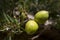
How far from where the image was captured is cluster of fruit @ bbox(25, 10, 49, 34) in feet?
2.29

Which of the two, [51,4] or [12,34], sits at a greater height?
[51,4]

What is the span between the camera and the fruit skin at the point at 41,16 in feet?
2.34

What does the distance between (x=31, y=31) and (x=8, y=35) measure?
0.13 meters

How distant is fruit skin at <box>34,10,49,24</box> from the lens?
71 centimetres

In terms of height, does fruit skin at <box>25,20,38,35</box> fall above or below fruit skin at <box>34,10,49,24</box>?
below

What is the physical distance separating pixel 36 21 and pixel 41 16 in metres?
0.04

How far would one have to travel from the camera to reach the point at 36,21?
73 cm

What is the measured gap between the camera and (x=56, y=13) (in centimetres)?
74

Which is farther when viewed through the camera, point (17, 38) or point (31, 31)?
point (17, 38)

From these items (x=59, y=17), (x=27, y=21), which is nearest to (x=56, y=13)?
(x=59, y=17)

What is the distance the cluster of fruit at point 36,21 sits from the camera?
0.70 m

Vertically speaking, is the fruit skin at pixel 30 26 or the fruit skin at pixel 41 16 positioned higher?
the fruit skin at pixel 41 16

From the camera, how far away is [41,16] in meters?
0.71

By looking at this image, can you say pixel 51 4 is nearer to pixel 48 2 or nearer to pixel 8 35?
pixel 48 2
